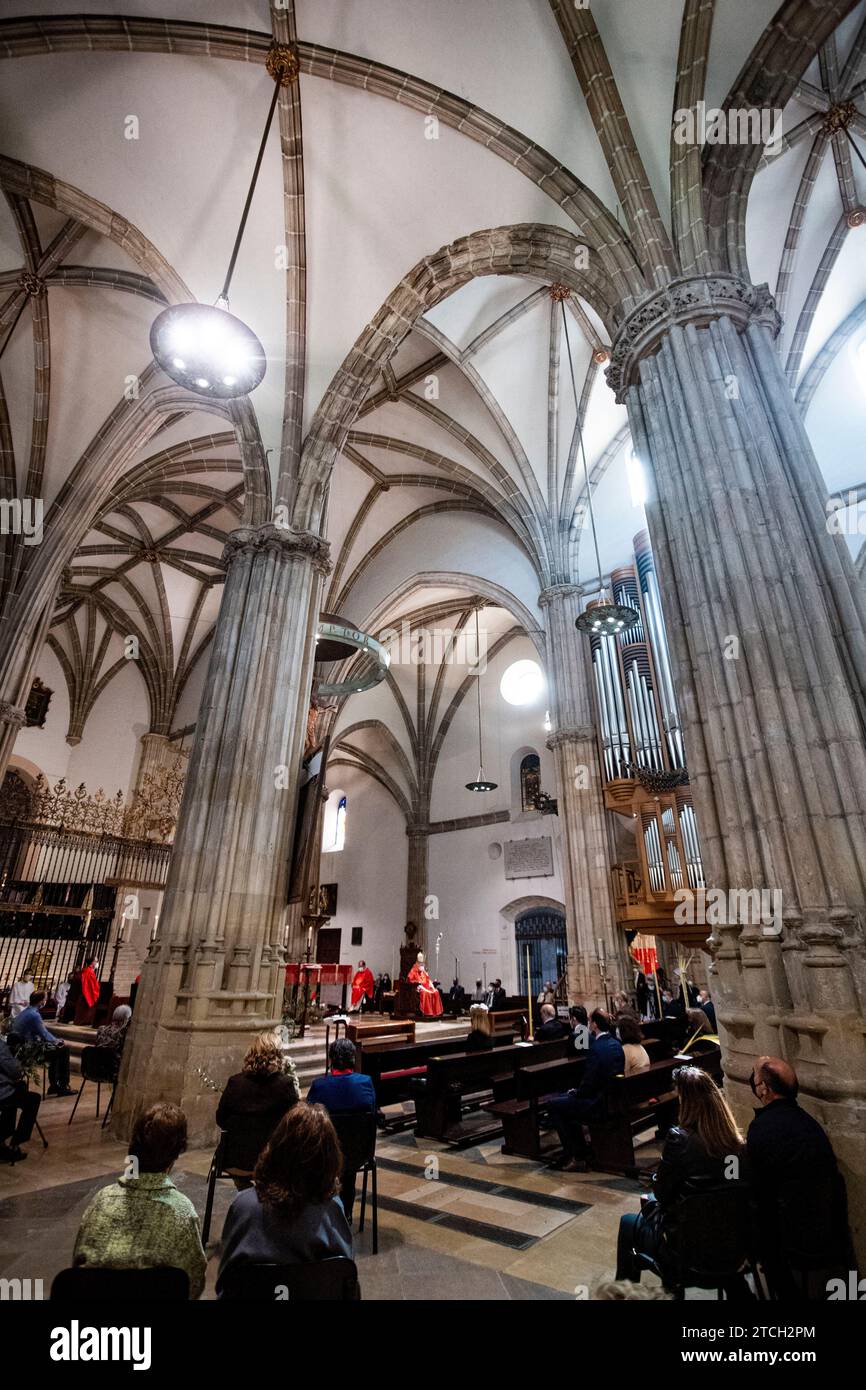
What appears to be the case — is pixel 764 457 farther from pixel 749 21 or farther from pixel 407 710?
pixel 407 710

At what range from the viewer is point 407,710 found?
915 inches

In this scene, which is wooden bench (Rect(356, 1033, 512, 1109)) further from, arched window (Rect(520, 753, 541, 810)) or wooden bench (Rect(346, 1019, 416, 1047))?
arched window (Rect(520, 753, 541, 810))

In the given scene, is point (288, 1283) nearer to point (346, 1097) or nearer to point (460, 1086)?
point (346, 1097)

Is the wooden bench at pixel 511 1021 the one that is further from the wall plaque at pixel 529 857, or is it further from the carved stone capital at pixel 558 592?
the carved stone capital at pixel 558 592

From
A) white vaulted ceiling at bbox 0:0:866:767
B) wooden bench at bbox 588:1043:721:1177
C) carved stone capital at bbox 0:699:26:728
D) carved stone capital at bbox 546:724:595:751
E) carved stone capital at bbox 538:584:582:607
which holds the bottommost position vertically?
wooden bench at bbox 588:1043:721:1177

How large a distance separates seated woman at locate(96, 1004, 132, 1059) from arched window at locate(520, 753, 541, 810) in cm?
1432

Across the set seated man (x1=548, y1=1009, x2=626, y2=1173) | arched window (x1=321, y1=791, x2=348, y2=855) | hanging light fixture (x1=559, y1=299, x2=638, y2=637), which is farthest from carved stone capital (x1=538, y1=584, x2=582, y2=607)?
arched window (x1=321, y1=791, x2=348, y2=855)

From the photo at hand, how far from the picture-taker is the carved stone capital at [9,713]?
1105cm

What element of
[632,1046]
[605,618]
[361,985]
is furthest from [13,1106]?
[361,985]

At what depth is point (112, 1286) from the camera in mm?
1651

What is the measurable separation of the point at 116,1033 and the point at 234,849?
251cm

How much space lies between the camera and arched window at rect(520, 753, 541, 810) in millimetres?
20359

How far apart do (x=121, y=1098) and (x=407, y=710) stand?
56.9 feet

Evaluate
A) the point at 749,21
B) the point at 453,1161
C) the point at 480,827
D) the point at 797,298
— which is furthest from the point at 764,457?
the point at 480,827
